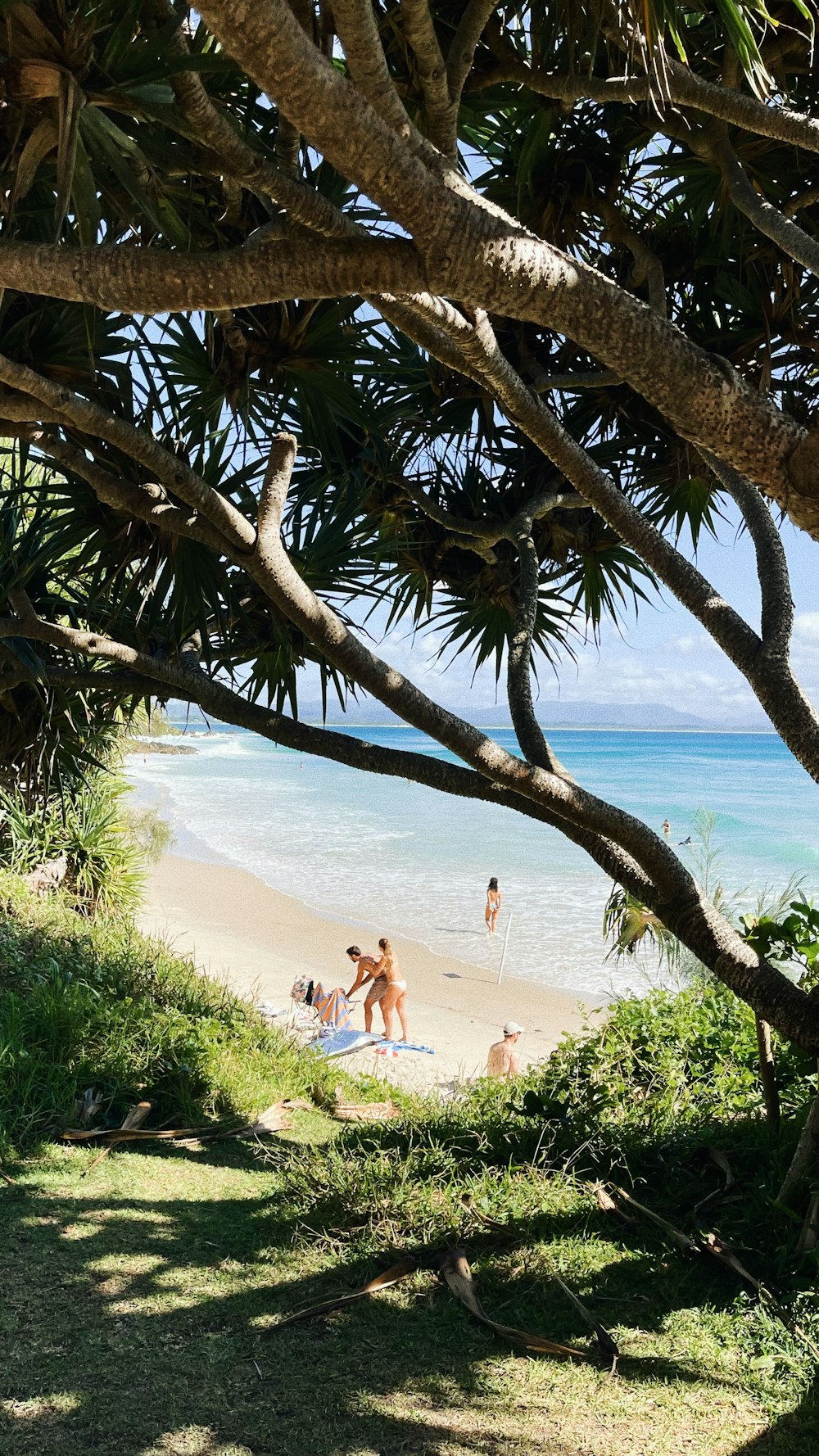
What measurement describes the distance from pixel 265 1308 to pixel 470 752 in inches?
78.3

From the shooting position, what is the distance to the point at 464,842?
105 ft

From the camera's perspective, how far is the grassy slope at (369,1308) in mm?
2893

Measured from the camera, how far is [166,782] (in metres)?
48.2

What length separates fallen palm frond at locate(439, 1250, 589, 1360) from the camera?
329 cm

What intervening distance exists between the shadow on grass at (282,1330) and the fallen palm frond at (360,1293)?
0.03 m

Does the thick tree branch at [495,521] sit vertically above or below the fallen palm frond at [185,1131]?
above

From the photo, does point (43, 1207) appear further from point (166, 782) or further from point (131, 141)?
point (166, 782)

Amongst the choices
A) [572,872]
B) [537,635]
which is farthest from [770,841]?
[537,635]

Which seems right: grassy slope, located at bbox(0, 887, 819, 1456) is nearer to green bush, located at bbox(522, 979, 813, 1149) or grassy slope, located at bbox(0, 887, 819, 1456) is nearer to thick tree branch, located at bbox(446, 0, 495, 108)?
green bush, located at bbox(522, 979, 813, 1149)

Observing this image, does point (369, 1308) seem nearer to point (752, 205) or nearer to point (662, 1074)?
point (662, 1074)

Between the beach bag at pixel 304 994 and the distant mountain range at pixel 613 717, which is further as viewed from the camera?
the distant mountain range at pixel 613 717

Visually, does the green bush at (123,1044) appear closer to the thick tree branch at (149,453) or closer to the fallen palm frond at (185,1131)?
the fallen palm frond at (185,1131)

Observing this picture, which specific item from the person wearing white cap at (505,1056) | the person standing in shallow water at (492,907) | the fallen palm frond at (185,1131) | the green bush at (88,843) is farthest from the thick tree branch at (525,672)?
the person standing in shallow water at (492,907)

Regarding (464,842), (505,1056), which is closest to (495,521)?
(505,1056)
